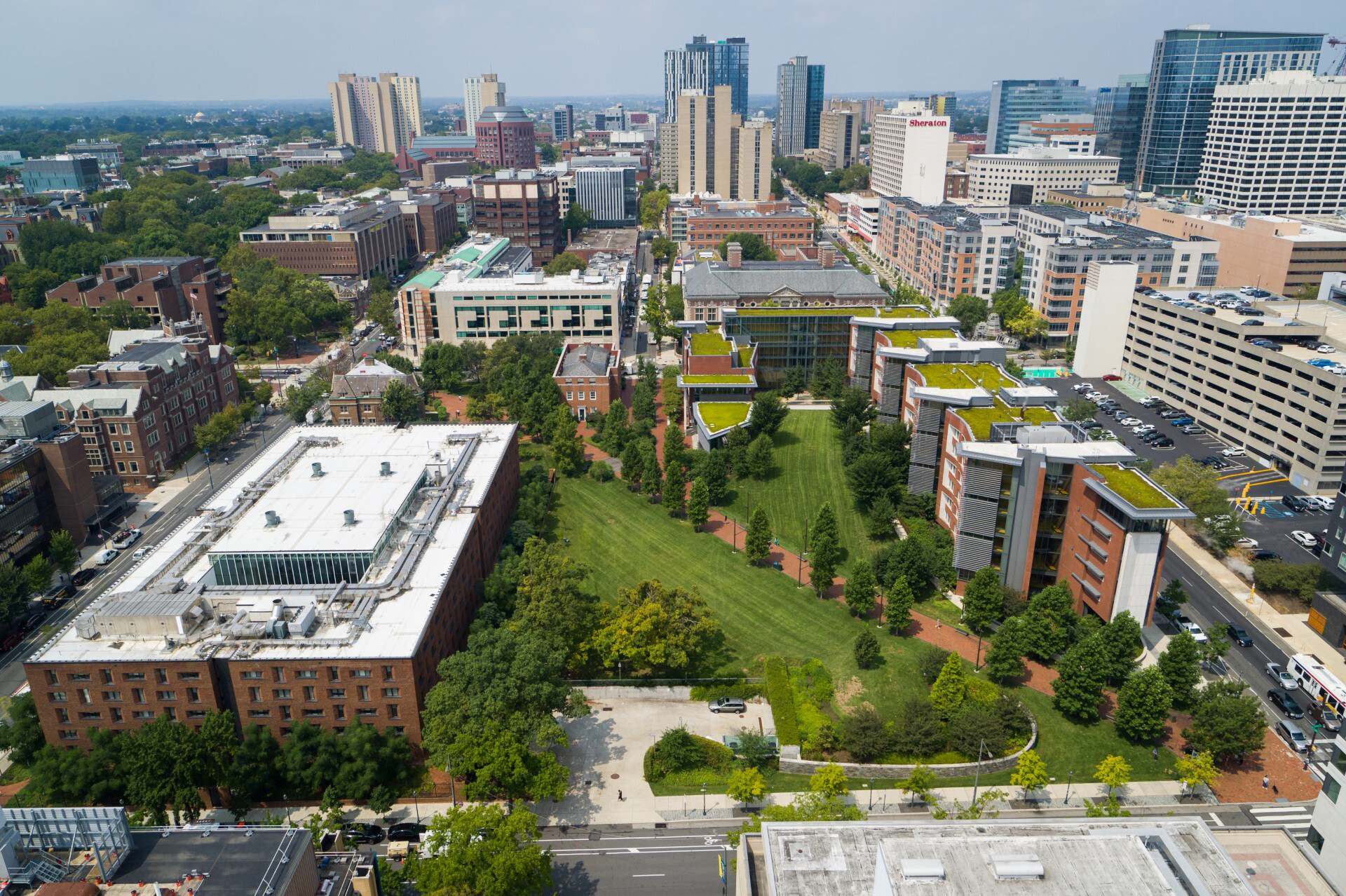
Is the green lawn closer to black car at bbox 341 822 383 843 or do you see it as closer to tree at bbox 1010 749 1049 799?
tree at bbox 1010 749 1049 799

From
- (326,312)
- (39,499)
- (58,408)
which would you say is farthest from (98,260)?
(39,499)

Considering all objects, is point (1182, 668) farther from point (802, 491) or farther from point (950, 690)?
point (802, 491)

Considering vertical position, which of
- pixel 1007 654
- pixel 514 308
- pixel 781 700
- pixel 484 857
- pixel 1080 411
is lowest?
pixel 781 700

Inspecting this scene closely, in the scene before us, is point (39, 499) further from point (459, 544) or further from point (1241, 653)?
point (1241, 653)

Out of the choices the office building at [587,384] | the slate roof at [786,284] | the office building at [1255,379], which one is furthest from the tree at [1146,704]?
the slate roof at [786,284]

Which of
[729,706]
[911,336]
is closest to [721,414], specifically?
[911,336]

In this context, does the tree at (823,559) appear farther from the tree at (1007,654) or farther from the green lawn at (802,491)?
the tree at (1007,654)
